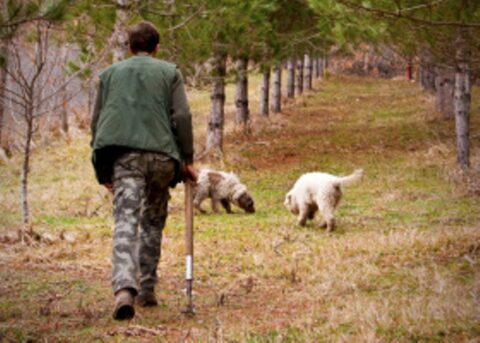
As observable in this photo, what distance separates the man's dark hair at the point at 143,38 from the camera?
577 cm

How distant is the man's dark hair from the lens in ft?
18.9

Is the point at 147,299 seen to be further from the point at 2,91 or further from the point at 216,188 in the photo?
the point at 2,91

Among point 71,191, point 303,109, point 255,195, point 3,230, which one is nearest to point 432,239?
point 3,230

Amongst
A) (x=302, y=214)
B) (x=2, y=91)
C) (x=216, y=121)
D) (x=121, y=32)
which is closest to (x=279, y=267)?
(x=302, y=214)

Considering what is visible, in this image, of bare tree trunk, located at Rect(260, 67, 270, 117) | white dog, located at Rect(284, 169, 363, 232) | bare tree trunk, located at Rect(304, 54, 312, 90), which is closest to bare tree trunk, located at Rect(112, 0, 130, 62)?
white dog, located at Rect(284, 169, 363, 232)

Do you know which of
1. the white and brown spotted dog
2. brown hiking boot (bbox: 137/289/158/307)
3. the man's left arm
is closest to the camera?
the man's left arm

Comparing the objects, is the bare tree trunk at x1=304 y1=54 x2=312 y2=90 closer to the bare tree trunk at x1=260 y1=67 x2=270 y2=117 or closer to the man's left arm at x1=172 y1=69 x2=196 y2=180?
the bare tree trunk at x1=260 y1=67 x2=270 y2=117

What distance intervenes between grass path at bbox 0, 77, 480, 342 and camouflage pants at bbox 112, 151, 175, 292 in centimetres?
38

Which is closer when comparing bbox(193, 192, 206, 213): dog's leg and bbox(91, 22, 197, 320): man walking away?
bbox(91, 22, 197, 320): man walking away

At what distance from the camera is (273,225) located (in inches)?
443

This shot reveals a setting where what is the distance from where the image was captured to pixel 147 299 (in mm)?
5918

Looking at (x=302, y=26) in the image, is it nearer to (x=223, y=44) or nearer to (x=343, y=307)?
(x=223, y=44)

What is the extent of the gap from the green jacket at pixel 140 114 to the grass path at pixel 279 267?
4.15 ft

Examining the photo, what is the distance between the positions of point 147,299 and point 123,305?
836 millimetres
